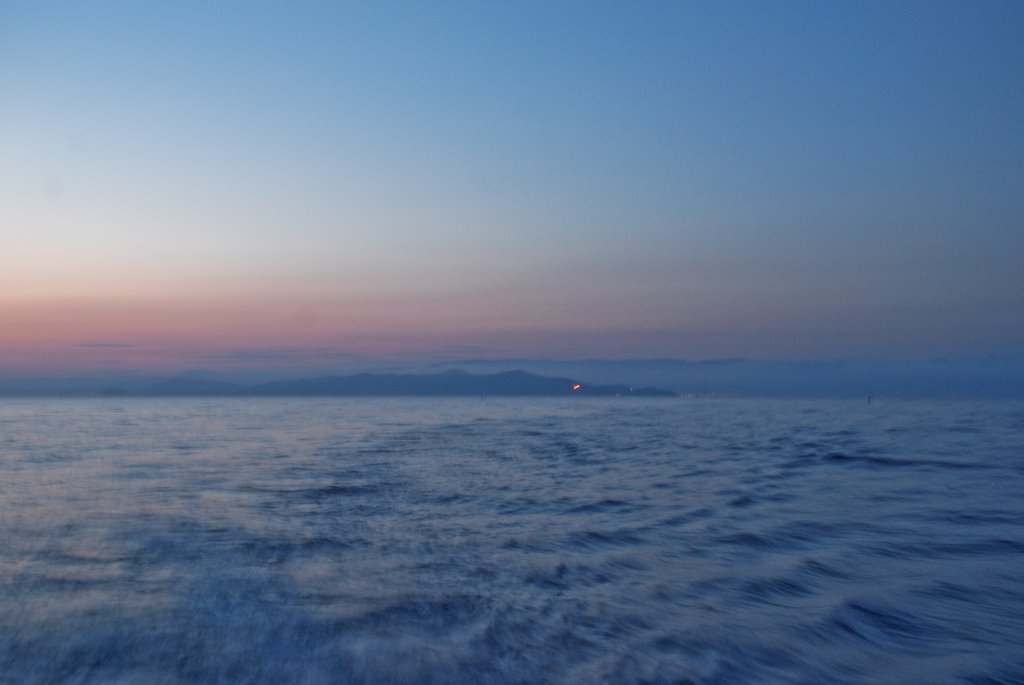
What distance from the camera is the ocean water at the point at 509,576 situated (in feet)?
16.8

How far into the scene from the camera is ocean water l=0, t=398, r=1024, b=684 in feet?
16.8

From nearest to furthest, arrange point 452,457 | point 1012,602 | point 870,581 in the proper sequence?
point 1012,602
point 870,581
point 452,457

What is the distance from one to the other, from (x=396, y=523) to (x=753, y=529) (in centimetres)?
454

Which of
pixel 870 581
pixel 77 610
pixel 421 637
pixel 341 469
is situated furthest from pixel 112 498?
pixel 870 581

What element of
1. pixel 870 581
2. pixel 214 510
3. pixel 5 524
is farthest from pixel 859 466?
pixel 5 524

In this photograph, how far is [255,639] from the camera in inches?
217

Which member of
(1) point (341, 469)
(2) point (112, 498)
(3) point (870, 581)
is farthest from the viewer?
(1) point (341, 469)

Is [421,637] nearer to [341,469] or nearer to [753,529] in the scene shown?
[753,529]

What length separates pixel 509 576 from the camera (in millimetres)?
7219

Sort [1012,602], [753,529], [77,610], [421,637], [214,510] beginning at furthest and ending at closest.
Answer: [214,510] → [753,529] → [1012,602] → [77,610] → [421,637]

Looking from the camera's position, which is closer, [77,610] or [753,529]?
[77,610]

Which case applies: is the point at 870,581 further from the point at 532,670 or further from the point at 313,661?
the point at 313,661

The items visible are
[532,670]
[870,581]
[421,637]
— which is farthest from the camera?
→ [870,581]

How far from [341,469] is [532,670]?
1146 centimetres
